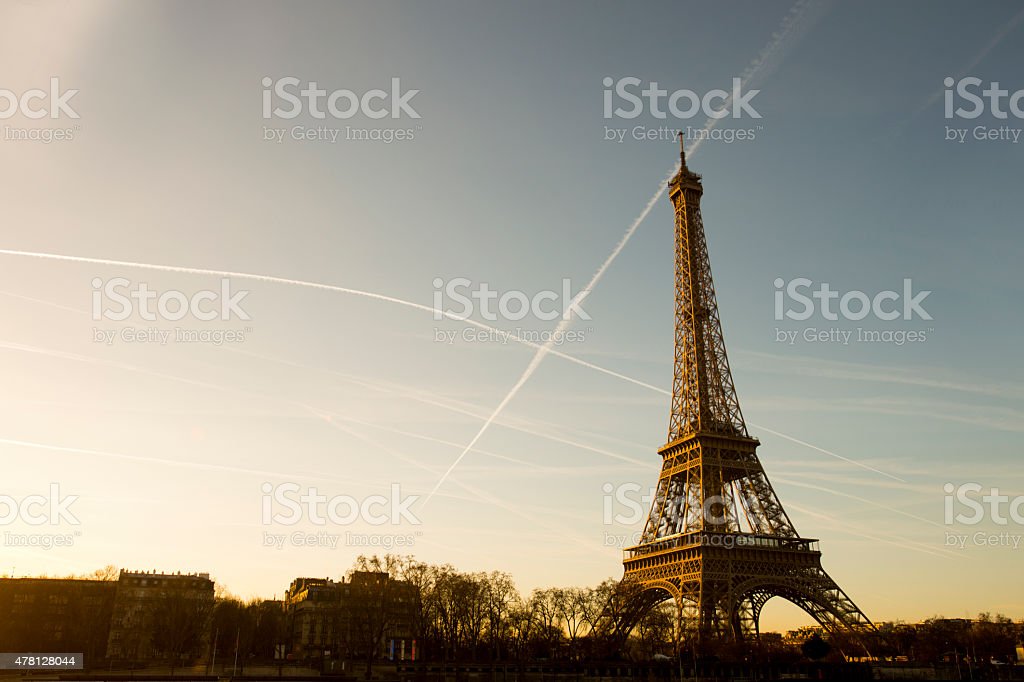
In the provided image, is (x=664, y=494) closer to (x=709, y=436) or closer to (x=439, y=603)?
(x=709, y=436)

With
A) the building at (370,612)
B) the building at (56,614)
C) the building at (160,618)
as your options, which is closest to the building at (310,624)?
the building at (370,612)

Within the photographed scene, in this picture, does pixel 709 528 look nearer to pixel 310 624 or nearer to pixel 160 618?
pixel 160 618

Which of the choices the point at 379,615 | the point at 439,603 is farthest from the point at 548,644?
the point at 379,615

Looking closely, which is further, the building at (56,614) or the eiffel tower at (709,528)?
the building at (56,614)

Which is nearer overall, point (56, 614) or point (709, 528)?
point (709, 528)

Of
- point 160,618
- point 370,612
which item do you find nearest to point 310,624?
point 160,618

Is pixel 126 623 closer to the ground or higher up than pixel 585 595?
closer to the ground

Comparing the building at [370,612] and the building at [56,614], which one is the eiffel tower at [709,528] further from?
the building at [56,614]
